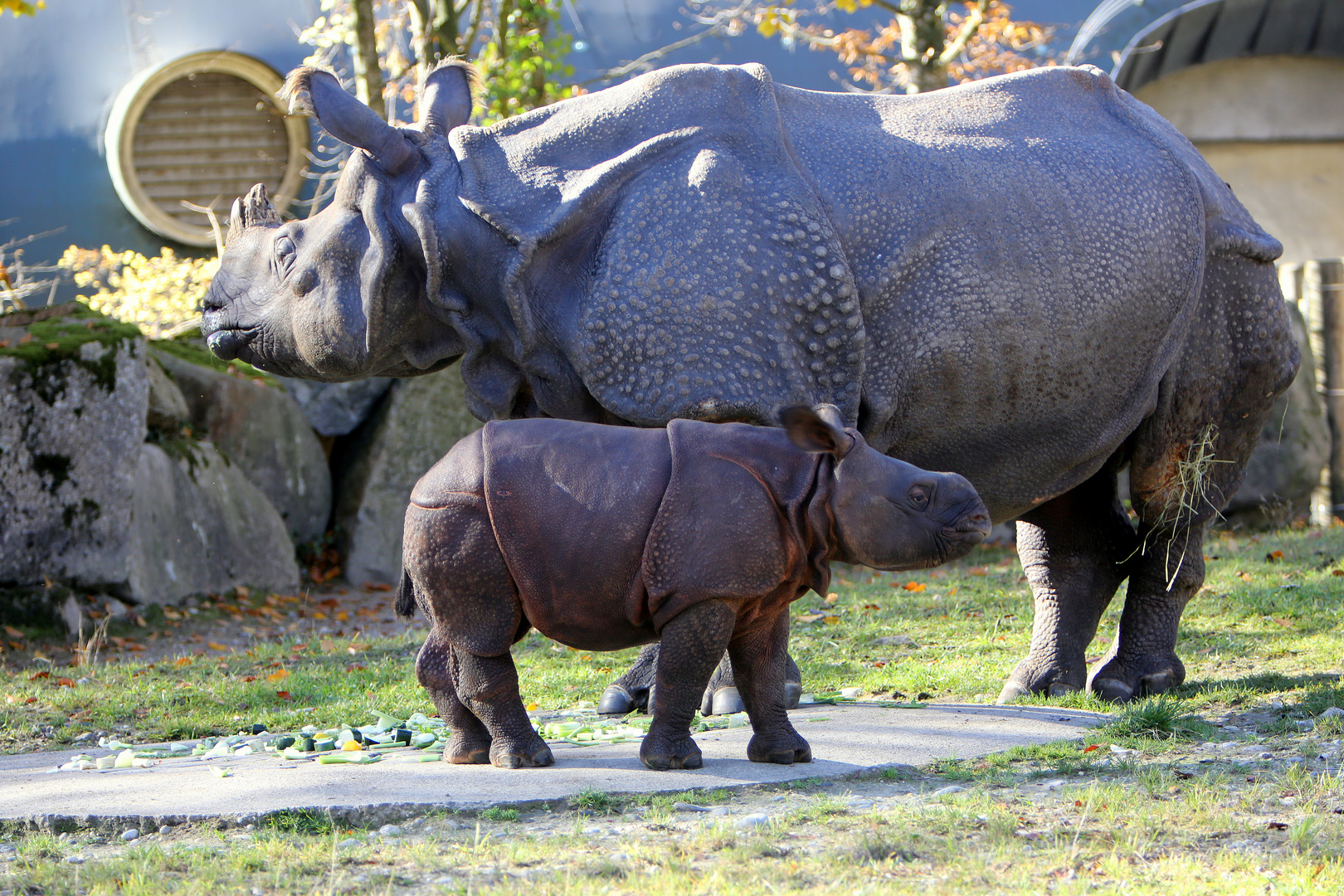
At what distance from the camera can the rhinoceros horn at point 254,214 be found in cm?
495

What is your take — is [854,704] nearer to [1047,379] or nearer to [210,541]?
[1047,379]

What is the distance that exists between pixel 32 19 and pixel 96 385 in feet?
18.5

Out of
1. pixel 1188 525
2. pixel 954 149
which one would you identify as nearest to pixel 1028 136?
pixel 954 149

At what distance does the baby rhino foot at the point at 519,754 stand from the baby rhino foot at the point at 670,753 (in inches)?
12.0

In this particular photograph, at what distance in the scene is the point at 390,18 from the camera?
12688mm

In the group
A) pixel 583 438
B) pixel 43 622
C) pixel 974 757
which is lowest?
pixel 43 622

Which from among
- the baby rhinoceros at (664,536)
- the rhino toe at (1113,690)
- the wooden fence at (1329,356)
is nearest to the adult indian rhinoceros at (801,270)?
the baby rhinoceros at (664,536)

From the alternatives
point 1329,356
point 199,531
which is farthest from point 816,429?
point 1329,356

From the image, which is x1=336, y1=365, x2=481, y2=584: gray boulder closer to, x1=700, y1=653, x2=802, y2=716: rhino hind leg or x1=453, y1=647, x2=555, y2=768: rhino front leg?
x1=700, y1=653, x2=802, y2=716: rhino hind leg

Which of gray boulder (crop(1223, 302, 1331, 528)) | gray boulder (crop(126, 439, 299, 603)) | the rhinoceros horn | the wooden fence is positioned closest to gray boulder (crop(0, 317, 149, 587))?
gray boulder (crop(126, 439, 299, 603))

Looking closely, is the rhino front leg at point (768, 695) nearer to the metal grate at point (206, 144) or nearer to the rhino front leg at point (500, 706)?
the rhino front leg at point (500, 706)

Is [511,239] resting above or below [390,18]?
below

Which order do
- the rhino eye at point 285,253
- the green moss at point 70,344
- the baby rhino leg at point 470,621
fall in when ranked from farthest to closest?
the green moss at point 70,344 → the rhino eye at point 285,253 → the baby rhino leg at point 470,621

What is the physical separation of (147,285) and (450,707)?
8.84 metres
